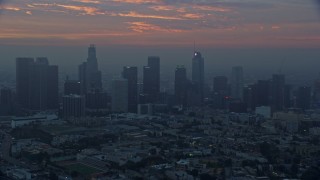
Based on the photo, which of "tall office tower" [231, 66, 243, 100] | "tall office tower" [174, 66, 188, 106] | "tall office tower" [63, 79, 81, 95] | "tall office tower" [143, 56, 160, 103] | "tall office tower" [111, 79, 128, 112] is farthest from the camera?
"tall office tower" [231, 66, 243, 100]

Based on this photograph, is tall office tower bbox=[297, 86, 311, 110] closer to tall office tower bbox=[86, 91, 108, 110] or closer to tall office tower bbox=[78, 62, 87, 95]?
tall office tower bbox=[86, 91, 108, 110]

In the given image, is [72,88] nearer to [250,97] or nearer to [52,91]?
[52,91]

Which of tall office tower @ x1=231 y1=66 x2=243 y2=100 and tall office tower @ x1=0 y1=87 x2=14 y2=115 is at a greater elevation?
tall office tower @ x1=231 y1=66 x2=243 y2=100

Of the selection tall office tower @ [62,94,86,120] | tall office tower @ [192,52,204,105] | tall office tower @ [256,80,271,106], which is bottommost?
tall office tower @ [62,94,86,120]

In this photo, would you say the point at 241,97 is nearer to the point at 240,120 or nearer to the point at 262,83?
the point at 262,83

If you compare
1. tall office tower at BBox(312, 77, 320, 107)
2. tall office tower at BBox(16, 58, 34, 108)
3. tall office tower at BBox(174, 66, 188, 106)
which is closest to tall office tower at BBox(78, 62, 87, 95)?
tall office tower at BBox(16, 58, 34, 108)

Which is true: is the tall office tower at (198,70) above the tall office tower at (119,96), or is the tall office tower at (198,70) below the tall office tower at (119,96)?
above

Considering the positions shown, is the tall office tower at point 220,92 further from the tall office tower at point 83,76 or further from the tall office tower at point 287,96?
the tall office tower at point 83,76

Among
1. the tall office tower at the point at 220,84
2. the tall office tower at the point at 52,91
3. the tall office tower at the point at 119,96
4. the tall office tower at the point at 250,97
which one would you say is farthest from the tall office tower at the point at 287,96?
the tall office tower at the point at 52,91
